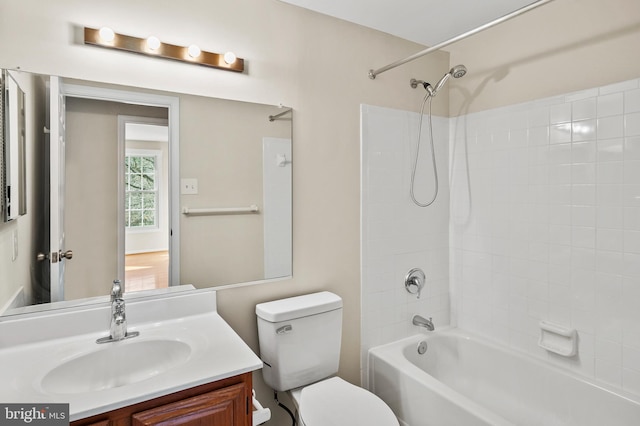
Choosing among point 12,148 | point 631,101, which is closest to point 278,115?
point 12,148

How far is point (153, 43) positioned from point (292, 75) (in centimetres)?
68

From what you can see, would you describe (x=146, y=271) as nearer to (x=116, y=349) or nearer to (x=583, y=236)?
(x=116, y=349)

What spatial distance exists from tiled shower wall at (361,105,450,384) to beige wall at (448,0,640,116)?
38 cm

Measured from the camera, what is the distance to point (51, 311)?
1.43 metres

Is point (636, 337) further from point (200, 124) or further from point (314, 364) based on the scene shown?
point (200, 124)

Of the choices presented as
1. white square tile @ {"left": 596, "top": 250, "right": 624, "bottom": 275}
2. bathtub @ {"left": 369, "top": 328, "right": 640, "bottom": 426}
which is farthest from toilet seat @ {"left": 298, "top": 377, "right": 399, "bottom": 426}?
white square tile @ {"left": 596, "top": 250, "right": 624, "bottom": 275}

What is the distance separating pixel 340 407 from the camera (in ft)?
5.40

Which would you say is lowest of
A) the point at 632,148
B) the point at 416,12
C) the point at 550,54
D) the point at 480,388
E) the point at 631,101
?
the point at 480,388

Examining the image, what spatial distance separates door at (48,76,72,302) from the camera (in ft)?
4.66

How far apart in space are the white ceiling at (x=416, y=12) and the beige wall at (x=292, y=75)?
0.07 m

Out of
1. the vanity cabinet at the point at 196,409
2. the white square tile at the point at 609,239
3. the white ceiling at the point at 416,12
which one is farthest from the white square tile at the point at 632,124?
the vanity cabinet at the point at 196,409

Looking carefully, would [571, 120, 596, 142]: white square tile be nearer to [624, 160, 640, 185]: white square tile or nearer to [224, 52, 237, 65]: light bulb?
[624, 160, 640, 185]: white square tile

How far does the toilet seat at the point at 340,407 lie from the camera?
1572 millimetres

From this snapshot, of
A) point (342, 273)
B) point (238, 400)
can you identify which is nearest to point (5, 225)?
point (238, 400)
